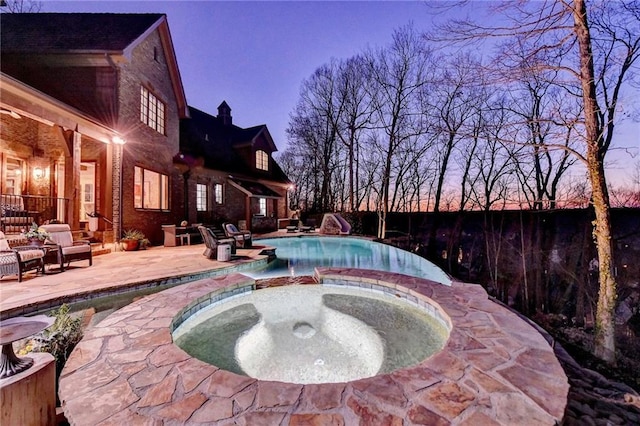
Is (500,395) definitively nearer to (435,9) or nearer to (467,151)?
(435,9)

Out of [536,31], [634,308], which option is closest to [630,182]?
[634,308]

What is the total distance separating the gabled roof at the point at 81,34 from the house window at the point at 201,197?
5.87 metres

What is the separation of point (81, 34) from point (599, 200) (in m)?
15.6

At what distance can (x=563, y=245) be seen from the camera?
8648 mm

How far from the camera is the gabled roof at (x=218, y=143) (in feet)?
44.8

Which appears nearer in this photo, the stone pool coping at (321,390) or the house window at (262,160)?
the stone pool coping at (321,390)

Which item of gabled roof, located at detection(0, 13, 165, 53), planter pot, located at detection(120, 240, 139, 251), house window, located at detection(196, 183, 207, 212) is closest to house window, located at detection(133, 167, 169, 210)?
house window, located at detection(196, 183, 207, 212)

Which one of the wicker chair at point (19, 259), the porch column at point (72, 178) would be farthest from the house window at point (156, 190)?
the wicker chair at point (19, 259)

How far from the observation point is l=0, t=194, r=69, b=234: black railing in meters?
7.14

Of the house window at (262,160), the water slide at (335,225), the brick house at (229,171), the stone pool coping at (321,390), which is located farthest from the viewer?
the house window at (262,160)

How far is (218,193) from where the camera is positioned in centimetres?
1413

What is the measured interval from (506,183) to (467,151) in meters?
2.95

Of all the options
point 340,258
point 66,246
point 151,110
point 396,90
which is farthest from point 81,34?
point 396,90

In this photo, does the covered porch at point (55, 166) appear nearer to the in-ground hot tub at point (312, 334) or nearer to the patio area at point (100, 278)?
the patio area at point (100, 278)
